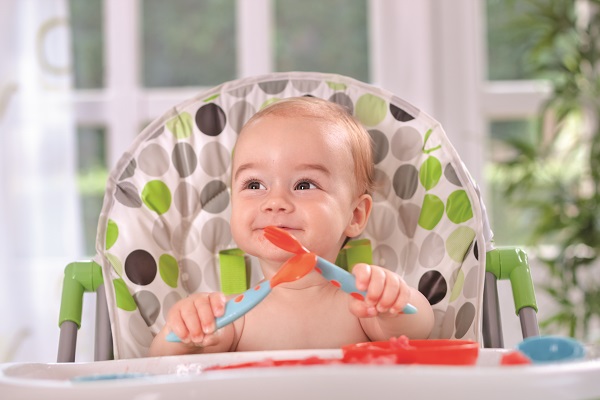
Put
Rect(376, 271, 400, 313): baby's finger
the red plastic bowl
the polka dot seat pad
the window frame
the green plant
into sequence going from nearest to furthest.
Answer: the red plastic bowl
Rect(376, 271, 400, 313): baby's finger
the polka dot seat pad
the green plant
the window frame

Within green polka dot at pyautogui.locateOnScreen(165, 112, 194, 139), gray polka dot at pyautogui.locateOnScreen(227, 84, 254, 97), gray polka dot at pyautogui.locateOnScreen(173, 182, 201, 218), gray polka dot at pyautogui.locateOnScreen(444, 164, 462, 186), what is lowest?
gray polka dot at pyautogui.locateOnScreen(173, 182, 201, 218)

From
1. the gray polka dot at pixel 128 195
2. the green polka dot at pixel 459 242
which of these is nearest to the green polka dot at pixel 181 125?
the gray polka dot at pixel 128 195

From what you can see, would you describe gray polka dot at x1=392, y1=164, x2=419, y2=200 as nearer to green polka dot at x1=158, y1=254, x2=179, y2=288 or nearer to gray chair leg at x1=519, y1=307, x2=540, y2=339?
gray chair leg at x1=519, y1=307, x2=540, y2=339

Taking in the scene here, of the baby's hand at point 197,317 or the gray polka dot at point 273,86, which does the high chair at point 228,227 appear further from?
the baby's hand at point 197,317

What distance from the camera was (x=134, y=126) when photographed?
2.57 metres

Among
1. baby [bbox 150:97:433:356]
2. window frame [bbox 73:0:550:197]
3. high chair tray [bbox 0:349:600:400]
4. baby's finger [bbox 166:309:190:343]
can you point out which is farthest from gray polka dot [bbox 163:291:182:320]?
window frame [bbox 73:0:550:197]

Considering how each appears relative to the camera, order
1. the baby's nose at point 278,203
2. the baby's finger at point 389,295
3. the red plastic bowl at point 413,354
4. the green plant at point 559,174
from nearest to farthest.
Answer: the red plastic bowl at point 413,354, the baby's finger at point 389,295, the baby's nose at point 278,203, the green plant at point 559,174

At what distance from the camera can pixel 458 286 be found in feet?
3.99

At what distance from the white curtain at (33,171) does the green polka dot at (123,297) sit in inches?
50.3

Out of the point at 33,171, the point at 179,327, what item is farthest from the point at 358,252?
the point at 33,171

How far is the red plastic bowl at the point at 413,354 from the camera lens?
2.86ft

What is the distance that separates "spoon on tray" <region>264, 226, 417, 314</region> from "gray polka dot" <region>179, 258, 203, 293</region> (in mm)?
290

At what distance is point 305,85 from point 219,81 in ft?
4.35

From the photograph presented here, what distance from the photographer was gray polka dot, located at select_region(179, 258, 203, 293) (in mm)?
1291
